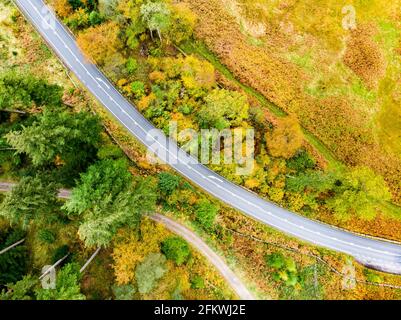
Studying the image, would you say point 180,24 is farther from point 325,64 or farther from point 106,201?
point 106,201

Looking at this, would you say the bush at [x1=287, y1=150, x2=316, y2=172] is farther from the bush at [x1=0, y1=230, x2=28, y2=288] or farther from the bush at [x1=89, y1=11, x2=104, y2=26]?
the bush at [x1=0, y1=230, x2=28, y2=288]

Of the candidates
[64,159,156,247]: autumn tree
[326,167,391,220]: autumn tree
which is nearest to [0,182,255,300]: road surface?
[64,159,156,247]: autumn tree

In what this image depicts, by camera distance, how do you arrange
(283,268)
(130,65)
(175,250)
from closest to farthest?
(175,250) → (283,268) → (130,65)

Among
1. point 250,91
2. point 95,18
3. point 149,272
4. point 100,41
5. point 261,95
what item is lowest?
point 149,272

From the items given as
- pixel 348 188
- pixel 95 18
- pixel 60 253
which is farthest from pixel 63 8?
pixel 348 188

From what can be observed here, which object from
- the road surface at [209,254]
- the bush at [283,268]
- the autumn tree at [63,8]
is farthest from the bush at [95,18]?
the bush at [283,268]
